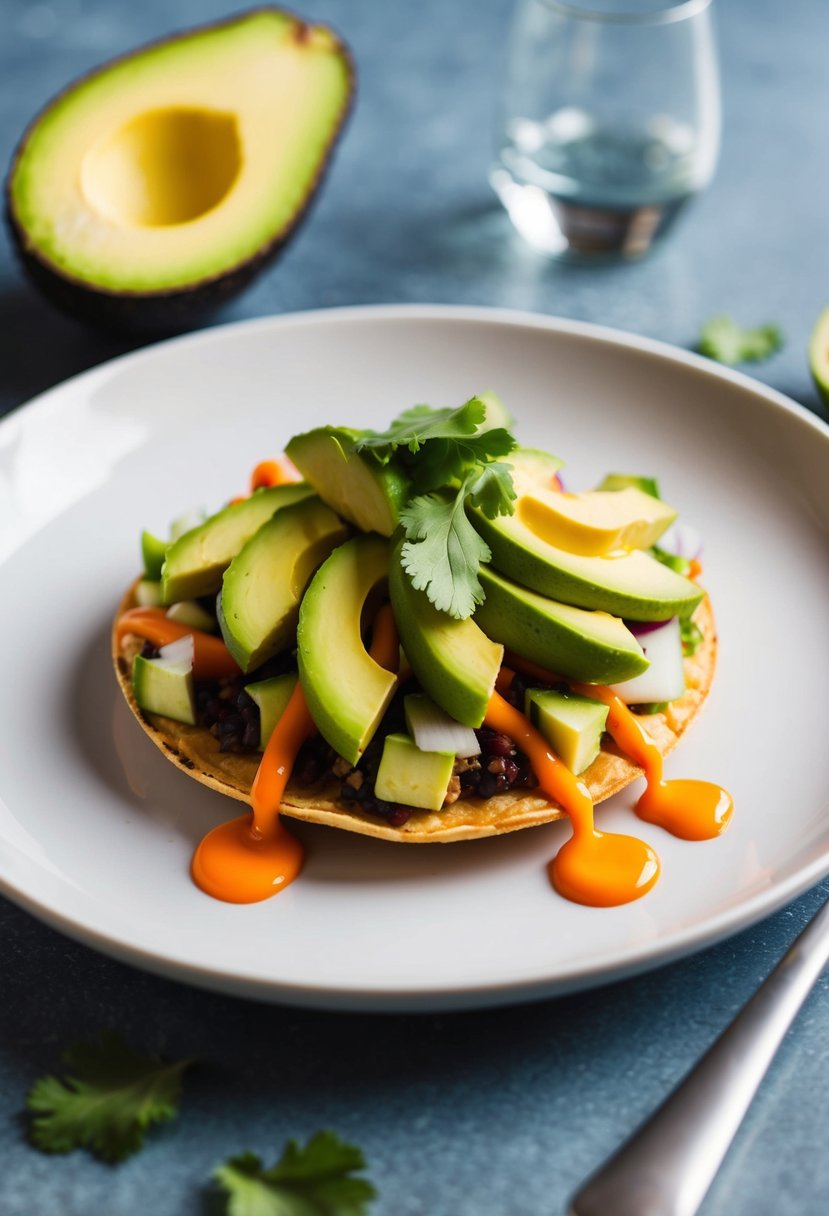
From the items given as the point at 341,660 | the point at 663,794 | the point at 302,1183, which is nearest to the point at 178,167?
the point at 341,660

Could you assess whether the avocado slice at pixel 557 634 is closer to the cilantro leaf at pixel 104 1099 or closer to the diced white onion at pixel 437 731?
the diced white onion at pixel 437 731

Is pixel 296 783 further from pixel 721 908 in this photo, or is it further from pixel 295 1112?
pixel 721 908

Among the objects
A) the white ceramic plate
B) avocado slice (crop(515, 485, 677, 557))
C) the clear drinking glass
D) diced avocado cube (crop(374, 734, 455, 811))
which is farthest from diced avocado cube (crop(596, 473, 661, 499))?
the clear drinking glass

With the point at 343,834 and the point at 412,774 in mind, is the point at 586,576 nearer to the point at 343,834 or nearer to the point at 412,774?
the point at 412,774

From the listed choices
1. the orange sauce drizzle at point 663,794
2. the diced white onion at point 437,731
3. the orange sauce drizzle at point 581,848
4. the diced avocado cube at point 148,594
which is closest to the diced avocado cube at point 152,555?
the diced avocado cube at point 148,594

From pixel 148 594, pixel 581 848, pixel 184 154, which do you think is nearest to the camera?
pixel 581 848

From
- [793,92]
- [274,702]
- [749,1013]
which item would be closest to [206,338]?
[274,702]
